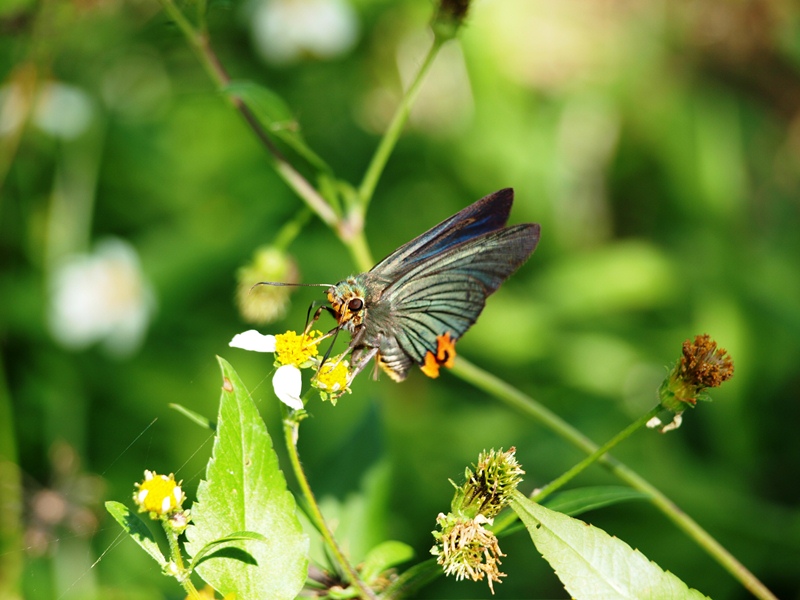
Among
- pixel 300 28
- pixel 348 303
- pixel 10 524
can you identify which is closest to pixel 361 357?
pixel 348 303

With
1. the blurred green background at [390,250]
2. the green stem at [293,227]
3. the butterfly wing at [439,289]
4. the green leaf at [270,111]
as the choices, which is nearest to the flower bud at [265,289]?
the green stem at [293,227]

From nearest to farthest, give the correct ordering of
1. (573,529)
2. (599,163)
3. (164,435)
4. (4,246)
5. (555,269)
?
(573,529), (164,435), (4,246), (555,269), (599,163)

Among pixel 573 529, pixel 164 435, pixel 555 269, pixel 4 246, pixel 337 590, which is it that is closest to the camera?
pixel 573 529

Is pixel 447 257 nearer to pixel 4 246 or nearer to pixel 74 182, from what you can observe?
pixel 74 182

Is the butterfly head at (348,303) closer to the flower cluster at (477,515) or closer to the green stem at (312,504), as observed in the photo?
the green stem at (312,504)

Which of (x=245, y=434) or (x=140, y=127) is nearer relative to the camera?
(x=245, y=434)

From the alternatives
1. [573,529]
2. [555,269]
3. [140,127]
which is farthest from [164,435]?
[573,529]

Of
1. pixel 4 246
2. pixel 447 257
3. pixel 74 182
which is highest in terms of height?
pixel 447 257

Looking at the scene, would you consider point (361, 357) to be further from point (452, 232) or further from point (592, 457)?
point (592, 457)
